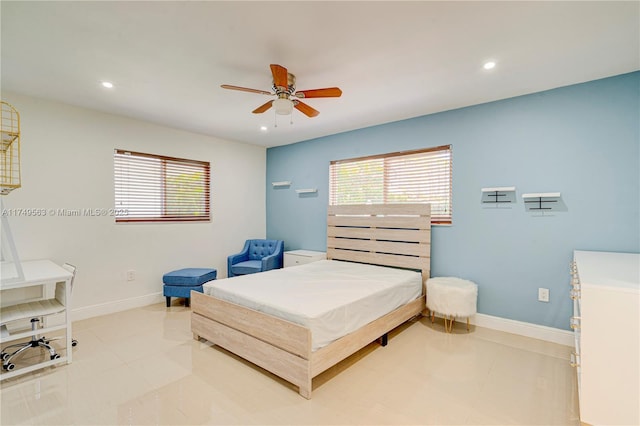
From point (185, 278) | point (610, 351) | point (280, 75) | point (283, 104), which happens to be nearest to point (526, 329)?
point (610, 351)

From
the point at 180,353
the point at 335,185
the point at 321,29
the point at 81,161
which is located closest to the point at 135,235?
the point at 81,161

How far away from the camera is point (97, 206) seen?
3768 mm

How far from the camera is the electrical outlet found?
121 inches

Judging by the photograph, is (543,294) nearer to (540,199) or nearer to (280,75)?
(540,199)

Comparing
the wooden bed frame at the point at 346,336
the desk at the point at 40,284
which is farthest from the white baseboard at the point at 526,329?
the desk at the point at 40,284

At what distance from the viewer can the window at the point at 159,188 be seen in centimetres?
403

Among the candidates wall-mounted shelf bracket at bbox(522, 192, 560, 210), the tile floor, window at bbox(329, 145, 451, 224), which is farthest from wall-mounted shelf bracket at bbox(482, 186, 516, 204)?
the tile floor

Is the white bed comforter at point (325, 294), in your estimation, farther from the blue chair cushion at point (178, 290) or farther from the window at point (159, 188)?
the window at point (159, 188)

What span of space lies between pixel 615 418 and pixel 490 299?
6.05 ft

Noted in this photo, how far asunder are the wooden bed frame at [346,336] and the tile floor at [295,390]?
17cm

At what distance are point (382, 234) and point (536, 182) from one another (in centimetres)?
180

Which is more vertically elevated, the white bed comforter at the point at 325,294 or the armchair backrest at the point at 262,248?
the armchair backrest at the point at 262,248

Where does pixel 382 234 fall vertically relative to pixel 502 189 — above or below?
below

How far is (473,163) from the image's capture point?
351cm
